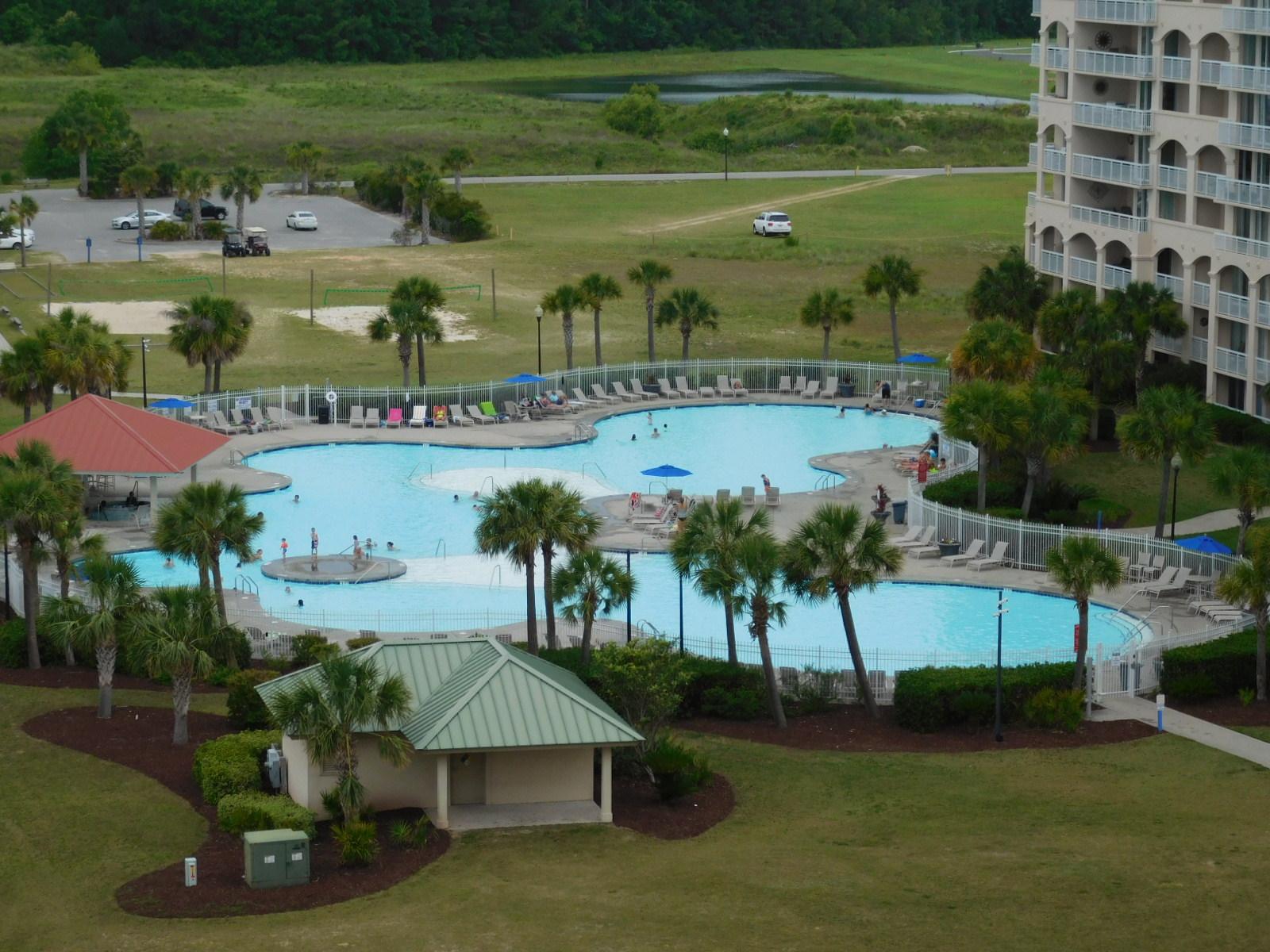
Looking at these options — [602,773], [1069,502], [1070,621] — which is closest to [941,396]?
[1069,502]

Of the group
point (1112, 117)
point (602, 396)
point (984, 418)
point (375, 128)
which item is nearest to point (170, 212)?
point (375, 128)

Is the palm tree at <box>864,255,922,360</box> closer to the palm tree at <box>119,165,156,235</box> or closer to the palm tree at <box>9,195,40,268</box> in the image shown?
the palm tree at <box>119,165,156,235</box>

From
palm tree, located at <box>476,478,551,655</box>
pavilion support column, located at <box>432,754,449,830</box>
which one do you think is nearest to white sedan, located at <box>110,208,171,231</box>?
palm tree, located at <box>476,478,551,655</box>

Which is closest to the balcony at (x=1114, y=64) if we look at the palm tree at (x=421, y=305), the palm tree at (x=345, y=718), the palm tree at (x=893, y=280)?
the palm tree at (x=893, y=280)

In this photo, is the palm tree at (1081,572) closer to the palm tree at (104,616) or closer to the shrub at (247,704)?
the shrub at (247,704)

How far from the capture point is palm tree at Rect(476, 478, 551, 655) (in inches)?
1923

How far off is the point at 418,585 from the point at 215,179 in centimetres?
7837

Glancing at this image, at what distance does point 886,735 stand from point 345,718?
12476mm

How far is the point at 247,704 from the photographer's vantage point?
149 feet

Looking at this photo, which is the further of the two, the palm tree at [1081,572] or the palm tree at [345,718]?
the palm tree at [1081,572]

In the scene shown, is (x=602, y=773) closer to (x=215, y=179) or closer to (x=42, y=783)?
(x=42, y=783)

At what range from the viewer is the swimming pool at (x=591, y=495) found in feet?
182

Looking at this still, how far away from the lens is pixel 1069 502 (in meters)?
63.8

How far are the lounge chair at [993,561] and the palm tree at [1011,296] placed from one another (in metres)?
22.3
